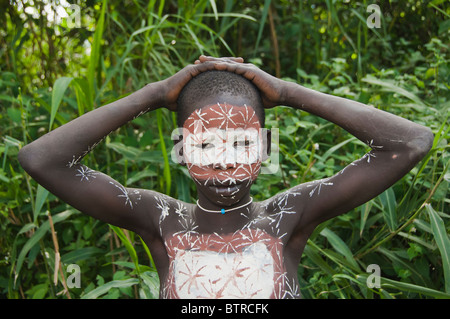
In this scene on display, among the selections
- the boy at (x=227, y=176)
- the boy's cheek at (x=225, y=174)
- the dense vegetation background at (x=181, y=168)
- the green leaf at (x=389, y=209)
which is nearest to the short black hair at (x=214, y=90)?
the boy at (x=227, y=176)

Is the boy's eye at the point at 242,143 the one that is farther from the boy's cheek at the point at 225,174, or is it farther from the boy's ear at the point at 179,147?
the boy's ear at the point at 179,147

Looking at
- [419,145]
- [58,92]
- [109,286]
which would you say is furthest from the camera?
[58,92]

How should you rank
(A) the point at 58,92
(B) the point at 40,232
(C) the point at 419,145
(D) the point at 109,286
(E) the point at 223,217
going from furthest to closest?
(B) the point at 40,232 → (A) the point at 58,92 → (D) the point at 109,286 → (E) the point at 223,217 → (C) the point at 419,145

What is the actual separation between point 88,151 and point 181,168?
2.19ft

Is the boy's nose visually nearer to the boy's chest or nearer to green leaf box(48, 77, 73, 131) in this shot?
the boy's chest

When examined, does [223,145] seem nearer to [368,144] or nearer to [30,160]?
[368,144]

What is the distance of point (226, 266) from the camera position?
1463mm

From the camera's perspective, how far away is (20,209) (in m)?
2.24

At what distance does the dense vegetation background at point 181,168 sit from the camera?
1.98 meters

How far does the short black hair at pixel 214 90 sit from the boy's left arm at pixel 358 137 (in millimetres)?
21

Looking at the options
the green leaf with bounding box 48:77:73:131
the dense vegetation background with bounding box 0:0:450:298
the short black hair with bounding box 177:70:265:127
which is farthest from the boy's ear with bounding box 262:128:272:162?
the green leaf with bounding box 48:77:73:131

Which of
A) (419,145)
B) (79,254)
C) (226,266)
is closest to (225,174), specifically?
(226,266)

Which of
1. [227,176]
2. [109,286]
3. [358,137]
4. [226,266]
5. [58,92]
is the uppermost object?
[58,92]
